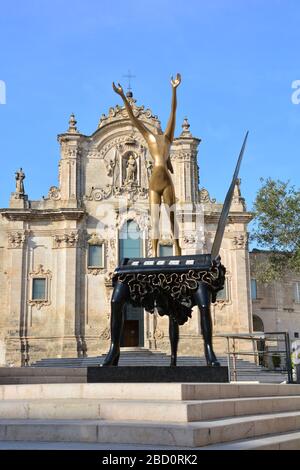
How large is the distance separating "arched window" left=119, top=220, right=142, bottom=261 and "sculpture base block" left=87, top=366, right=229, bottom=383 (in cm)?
2578

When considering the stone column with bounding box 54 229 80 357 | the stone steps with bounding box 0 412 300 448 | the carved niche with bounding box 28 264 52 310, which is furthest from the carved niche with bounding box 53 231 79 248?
the stone steps with bounding box 0 412 300 448

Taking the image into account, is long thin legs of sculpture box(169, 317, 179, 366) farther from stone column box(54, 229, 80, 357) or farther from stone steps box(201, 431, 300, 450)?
stone column box(54, 229, 80, 357)

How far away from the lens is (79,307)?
113 ft

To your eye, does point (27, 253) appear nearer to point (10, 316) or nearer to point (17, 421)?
point (10, 316)

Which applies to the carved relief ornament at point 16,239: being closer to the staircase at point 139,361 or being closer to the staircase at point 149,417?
the staircase at point 139,361

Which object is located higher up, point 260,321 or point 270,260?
point 270,260

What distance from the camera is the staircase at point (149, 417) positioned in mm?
6516

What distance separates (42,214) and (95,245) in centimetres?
368

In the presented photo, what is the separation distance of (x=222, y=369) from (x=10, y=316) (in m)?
25.9

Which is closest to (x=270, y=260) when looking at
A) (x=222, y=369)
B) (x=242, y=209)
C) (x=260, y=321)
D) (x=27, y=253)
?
(x=242, y=209)

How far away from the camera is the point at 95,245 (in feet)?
117

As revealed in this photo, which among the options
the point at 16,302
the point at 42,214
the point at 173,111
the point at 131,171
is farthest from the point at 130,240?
the point at 173,111

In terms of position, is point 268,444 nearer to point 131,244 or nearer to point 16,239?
point 131,244

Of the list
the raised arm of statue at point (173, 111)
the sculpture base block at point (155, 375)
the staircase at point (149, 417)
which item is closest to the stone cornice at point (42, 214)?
the raised arm of statue at point (173, 111)
